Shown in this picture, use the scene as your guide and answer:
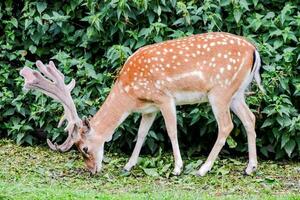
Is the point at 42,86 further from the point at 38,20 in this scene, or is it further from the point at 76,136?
the point at 38,20

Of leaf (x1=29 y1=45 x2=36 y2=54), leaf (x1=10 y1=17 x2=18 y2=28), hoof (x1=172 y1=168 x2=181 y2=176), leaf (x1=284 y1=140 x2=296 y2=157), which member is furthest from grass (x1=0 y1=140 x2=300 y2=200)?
leaf (x1=10 y1=17 x2=18 y2=28)

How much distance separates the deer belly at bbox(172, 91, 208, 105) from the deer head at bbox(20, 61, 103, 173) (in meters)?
0.94

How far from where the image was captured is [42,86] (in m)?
7.70

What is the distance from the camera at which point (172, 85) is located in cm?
793

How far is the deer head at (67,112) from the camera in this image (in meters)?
7.68

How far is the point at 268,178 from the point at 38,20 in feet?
11.0

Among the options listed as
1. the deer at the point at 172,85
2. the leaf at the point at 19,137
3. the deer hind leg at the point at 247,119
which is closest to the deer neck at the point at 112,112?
the deer at the point at 172,85

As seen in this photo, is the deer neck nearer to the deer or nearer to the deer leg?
the deer

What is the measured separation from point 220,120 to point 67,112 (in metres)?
1.55

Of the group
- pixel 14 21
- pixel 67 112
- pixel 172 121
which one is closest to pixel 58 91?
pixel 67 112

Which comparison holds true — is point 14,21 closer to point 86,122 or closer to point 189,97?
point 86,122

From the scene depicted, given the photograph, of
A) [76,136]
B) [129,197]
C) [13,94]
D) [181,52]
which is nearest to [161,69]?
[181,52]

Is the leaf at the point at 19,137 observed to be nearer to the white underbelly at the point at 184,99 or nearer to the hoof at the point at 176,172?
the white underbelly at the point at 184,99

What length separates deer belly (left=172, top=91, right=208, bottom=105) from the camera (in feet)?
26.1
